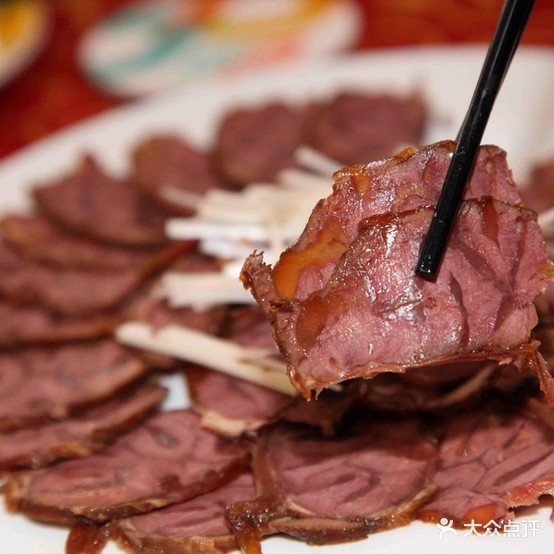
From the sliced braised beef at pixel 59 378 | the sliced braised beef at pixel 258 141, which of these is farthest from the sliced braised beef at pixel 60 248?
the sliced braised beef at pixel 258 141

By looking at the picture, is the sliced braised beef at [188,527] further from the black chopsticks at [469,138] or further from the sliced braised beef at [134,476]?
the black chopsticks at [469,138]

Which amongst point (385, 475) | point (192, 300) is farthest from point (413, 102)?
point (385, 475)

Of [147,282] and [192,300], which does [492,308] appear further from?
[147,282]

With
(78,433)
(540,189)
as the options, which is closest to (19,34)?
(78,433)

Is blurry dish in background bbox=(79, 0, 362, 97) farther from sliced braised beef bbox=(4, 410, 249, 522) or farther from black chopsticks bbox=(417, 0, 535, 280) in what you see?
black chopsticks bbox=(417, 0, 535, 280)

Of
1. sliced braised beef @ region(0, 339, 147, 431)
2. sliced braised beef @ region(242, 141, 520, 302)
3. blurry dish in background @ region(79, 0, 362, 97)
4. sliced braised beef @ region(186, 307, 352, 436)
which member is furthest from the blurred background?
sliced braised beef @ region(242, 141, 520, 302)

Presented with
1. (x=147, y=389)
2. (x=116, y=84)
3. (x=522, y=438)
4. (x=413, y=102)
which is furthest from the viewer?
(x=116, y=84)
